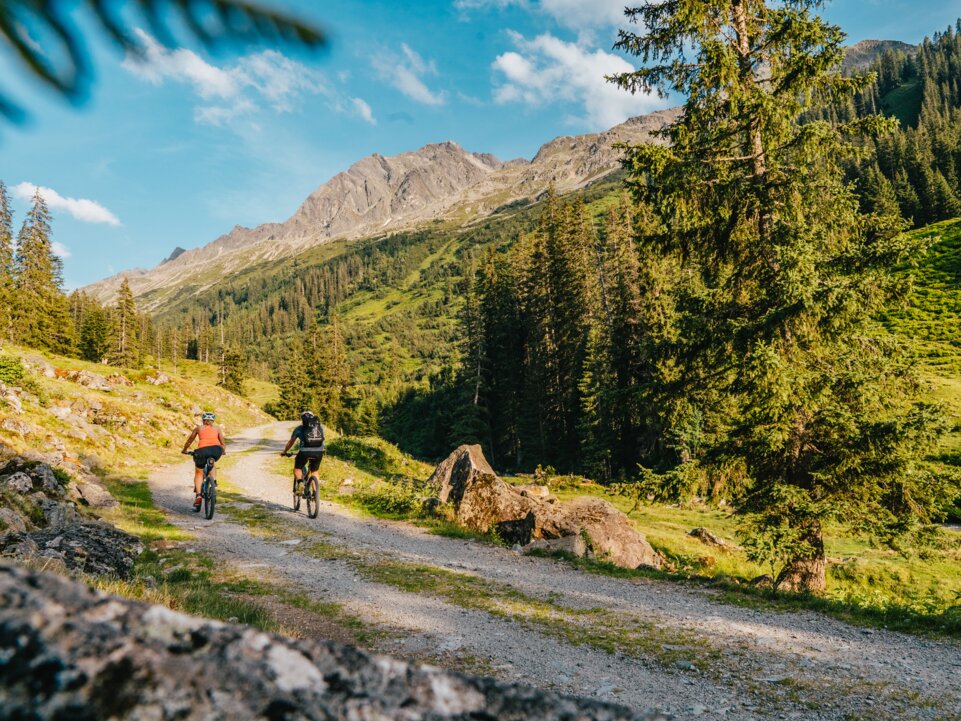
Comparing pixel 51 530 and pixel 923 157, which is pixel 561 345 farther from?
pixel 923 157

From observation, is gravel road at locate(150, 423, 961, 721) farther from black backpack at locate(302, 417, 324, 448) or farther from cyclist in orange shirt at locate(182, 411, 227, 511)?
black backpack at locate(302, 417, 324, 448)

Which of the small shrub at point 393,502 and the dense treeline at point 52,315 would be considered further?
the dense treeline at point 52,315

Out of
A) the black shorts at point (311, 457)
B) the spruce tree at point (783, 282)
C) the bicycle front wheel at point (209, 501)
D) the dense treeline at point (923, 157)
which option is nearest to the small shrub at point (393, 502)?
the black shorts at point (311, 457)

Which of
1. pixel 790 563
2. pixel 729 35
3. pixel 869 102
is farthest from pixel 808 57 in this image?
pixel 869 102

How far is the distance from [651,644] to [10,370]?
77.3 ft

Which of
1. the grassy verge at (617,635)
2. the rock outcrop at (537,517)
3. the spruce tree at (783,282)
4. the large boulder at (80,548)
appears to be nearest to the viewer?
the grassy verge at (617,635)

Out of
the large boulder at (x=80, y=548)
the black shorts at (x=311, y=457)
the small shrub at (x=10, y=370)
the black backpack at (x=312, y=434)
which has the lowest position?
the large boulder at (x=80, y=548)

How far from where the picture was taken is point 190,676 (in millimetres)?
1271

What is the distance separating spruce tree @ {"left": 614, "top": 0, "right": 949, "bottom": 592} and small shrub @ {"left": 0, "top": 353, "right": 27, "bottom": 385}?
74.3ft

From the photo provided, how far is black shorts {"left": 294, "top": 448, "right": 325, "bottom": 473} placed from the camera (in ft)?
44.8

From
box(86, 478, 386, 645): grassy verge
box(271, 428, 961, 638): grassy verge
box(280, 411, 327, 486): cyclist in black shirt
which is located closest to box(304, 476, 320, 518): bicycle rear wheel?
box(280, 411, 327, 486): cyclist in black shirt

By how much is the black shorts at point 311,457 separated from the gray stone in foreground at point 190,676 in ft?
41.5

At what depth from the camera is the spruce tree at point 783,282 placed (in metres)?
9.38

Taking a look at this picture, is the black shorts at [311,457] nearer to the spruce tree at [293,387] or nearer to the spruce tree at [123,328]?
the spruce tree at [293,387]
